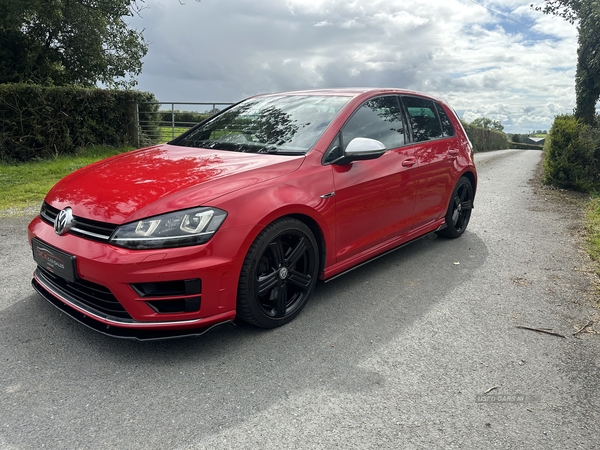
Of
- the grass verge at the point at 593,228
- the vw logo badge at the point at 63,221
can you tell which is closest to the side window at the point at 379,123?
the vw logo badge at the point at 63,221

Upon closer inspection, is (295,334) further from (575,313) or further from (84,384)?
(575,313)

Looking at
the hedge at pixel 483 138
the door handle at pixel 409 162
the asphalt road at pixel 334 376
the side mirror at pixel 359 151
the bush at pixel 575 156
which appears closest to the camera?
the asphalt road at pixel 334 376

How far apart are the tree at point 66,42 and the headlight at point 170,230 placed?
13932mm

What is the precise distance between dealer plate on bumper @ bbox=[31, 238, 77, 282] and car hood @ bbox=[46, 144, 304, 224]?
266 mm

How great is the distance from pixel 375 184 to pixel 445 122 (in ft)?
6.29

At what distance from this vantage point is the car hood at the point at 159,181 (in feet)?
9.09

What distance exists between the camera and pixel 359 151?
3.50 meters

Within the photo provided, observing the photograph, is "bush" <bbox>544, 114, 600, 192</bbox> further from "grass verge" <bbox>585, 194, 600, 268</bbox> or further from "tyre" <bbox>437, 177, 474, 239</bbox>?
"tyre" <bbox>437, 177, 474, 239</bbox>

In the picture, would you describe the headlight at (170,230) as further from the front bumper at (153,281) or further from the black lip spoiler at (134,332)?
the black lip spoiler at (134,332)

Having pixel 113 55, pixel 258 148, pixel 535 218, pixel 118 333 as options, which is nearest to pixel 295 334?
pixel 118 333

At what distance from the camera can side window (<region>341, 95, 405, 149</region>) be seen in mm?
3831

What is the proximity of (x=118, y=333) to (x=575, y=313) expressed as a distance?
134 inches

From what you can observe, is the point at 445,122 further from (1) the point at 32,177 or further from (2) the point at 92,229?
(1) the point at 32,177

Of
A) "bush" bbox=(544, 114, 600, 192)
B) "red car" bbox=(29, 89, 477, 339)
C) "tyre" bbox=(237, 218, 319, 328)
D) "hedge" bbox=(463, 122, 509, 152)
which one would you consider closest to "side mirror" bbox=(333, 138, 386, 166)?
"red car" bbox=(29, 89, 477, 339)
